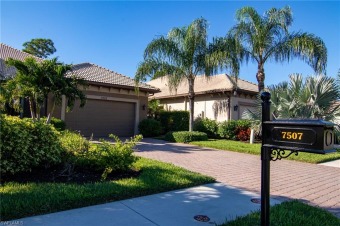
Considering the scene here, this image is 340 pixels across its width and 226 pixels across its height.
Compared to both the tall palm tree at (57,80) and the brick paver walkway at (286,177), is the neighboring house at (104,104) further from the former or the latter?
the brick paver walkway at (286,177)

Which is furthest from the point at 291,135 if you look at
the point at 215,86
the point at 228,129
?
the point at 215,86

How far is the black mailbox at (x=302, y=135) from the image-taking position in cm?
221

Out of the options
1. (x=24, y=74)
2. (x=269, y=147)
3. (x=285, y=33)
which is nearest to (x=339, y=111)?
(x=285, y=33)

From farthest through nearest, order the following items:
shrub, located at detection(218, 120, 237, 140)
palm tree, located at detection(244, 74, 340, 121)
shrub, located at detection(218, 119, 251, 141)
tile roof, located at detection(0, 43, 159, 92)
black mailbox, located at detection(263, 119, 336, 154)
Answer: shrub, located at detection(218, 120, 237, 140) < shrub, located at detection(218, 119, 251, 141) < tile roof, located at detection(0, 43, 159, 92) < palm tree, located at detection(244, 74, 340, 121) < black mailbox, located at detection(263, 119, 336, 154)

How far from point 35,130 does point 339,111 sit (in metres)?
11.4

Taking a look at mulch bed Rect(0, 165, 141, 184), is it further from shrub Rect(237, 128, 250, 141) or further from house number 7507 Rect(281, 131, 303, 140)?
shrub Rect(237, 128, 250, 141)

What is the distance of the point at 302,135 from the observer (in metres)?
2.31

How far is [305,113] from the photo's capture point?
448 inches

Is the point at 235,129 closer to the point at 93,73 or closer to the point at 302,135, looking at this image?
the point at 93,73

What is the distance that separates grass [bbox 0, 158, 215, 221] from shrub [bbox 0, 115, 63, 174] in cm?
50

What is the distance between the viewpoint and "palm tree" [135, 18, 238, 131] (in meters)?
15.1

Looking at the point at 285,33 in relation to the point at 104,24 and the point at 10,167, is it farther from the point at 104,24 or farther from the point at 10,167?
the point at 10,167

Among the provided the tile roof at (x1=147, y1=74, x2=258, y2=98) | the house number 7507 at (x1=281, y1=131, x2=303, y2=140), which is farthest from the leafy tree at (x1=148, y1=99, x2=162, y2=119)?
the house number 7507 at (x1=281, y1=131, x2=303, y2=140)

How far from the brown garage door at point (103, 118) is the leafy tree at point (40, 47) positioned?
31756 millimetres
